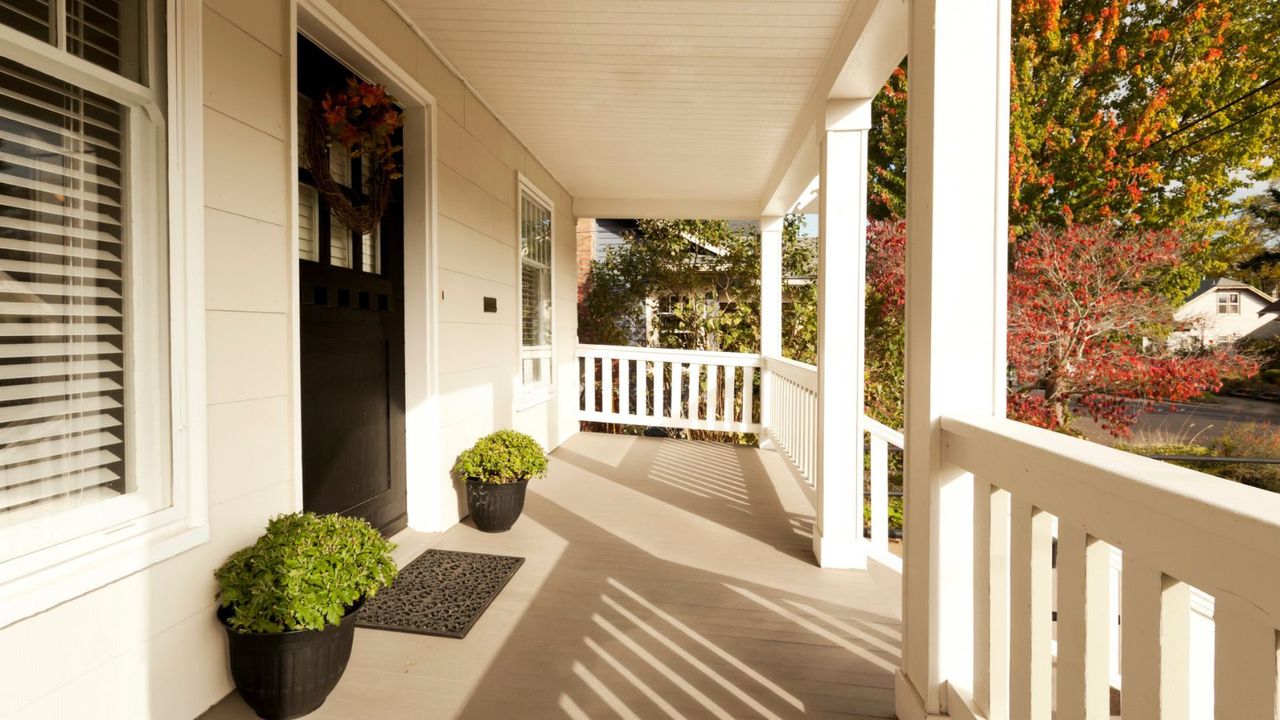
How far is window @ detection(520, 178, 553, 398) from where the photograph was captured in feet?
16.6

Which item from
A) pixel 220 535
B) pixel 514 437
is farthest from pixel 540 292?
pixel 220 535

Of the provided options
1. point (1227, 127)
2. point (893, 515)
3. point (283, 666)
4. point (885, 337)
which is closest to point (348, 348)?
point (283, 666)

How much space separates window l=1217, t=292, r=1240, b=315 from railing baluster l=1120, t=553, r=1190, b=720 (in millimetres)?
6468

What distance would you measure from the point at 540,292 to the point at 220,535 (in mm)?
3928

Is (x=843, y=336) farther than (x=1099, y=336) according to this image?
No

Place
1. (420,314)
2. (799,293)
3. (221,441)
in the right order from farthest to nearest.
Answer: (799,293), (420,314), (221,441)

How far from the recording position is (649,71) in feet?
11.1

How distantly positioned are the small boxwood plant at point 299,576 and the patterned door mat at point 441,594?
0.50 m

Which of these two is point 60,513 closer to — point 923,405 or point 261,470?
point 261,470

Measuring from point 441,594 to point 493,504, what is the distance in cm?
78

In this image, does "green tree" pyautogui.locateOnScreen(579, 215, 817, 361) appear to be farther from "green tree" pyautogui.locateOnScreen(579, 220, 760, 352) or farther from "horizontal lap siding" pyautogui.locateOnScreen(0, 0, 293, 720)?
"horizontal lap siding" pyautogui.locateOnScreen(0, 0, 293, 720)

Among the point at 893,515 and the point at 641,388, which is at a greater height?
the point at 641,388

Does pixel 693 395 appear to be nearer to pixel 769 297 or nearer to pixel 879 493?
pixel 769 297

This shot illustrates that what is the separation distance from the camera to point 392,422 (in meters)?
3.19
